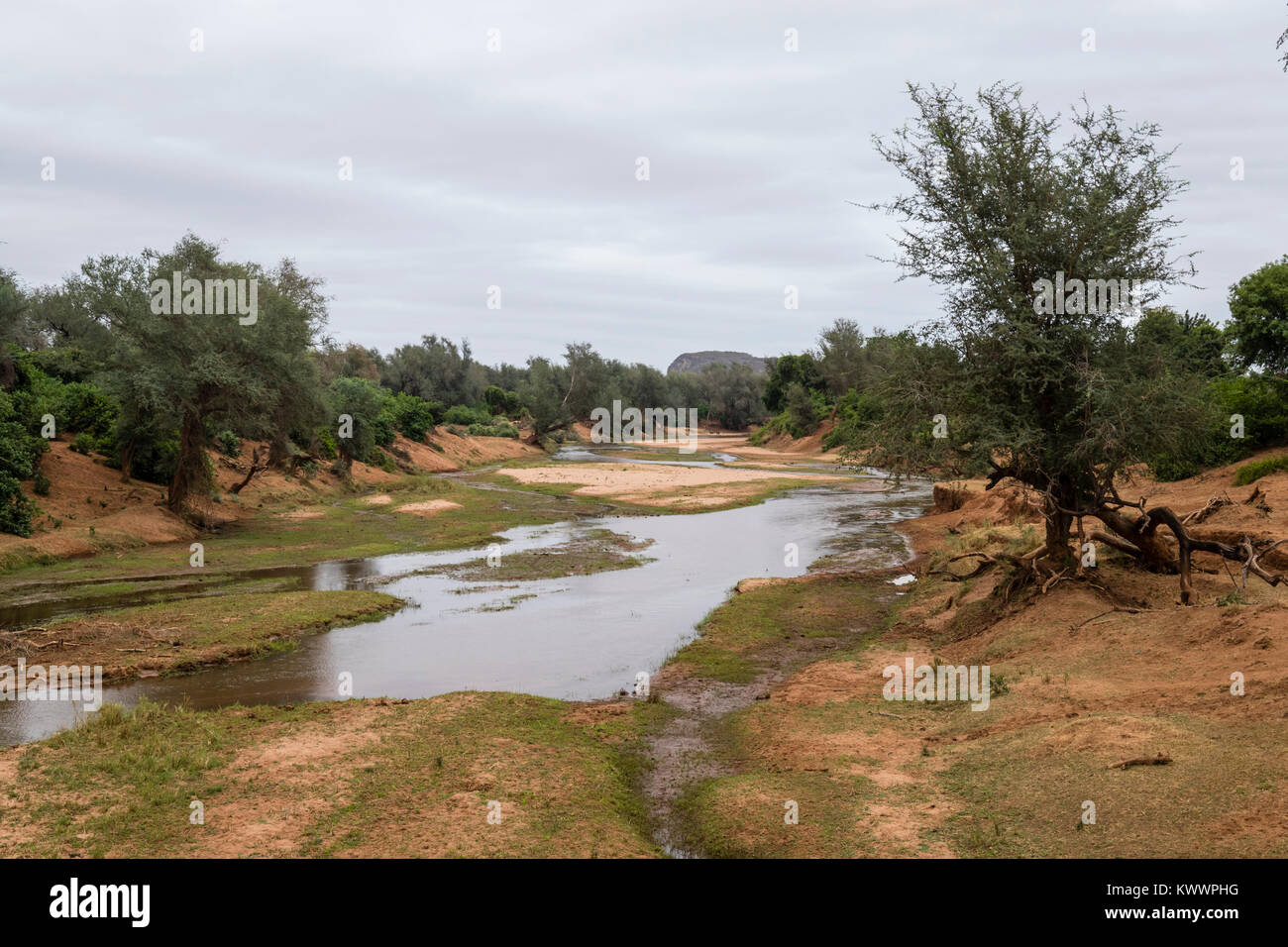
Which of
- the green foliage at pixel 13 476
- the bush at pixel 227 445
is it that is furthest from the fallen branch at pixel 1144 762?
the bush at pixel 227 445

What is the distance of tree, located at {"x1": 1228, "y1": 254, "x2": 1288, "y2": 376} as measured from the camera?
3512cm

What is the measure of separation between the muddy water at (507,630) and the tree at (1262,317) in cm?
1609

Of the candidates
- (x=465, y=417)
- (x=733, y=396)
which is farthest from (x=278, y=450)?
(x=733, y=396)

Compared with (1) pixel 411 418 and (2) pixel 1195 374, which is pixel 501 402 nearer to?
(1) pixel 411 418

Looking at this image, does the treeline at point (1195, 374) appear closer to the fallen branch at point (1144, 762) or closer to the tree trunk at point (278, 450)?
the fallen branch at point (1144, 762)

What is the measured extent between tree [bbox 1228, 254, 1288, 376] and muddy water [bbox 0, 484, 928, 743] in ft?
52.8

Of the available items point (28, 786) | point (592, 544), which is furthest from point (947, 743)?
point (592, 544)

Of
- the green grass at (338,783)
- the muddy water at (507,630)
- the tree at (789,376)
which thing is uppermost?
the tree at (789,376)

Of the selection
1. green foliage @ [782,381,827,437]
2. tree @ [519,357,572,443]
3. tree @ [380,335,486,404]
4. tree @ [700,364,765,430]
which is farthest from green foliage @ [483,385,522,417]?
tree @ [700,364,765,430]

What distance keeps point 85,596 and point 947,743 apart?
20706 mm

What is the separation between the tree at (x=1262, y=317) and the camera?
3512 centimetres

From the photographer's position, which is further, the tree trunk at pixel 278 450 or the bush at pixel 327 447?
the bush at pixel 327 447

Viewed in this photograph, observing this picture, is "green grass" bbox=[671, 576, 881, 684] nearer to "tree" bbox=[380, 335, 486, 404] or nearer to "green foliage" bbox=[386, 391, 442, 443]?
"green foliage" bbox=[386, 391, 442, 443]

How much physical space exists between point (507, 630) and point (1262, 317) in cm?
3245
